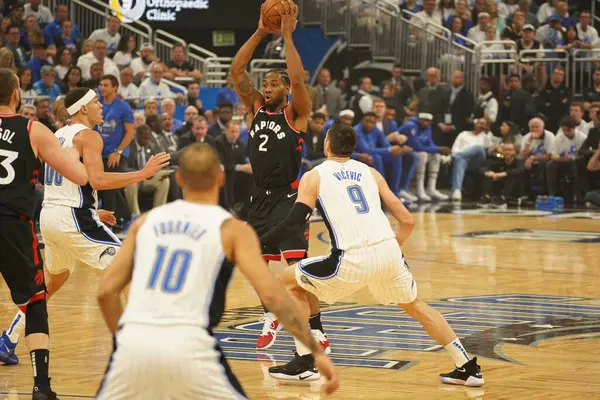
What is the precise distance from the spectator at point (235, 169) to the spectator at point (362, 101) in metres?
4.02

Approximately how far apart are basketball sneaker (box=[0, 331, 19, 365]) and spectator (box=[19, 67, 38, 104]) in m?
10.1

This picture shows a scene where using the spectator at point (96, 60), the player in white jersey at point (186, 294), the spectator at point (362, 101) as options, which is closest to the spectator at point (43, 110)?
the spectator at point (96, 60)

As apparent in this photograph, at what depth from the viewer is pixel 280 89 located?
328 inches

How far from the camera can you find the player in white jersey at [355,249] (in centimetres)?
685

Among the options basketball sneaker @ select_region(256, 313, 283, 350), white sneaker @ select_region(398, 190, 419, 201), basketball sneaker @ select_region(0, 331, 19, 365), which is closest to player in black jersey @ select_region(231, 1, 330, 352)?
basketball sneaker @ select_region(256, 313, 283, 350)

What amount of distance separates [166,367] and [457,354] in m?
3.08

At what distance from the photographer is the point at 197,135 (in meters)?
17.4

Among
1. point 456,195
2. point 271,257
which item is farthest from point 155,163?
point 456,195

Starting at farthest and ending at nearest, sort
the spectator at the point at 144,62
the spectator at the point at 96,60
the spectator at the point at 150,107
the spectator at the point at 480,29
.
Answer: the spectator at the point at 480,29
the spectator at the point at 144,62
the spectator at the point at 96,60
the spectator at the point at 150,107

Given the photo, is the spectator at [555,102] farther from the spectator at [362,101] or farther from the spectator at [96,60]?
the spectator at [96,60]

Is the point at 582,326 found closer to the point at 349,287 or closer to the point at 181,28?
the point at 349,287

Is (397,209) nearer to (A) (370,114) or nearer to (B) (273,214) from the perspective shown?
(B) (273,214)

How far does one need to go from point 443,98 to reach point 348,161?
610 inches

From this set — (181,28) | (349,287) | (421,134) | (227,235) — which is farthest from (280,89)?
(181,28)
